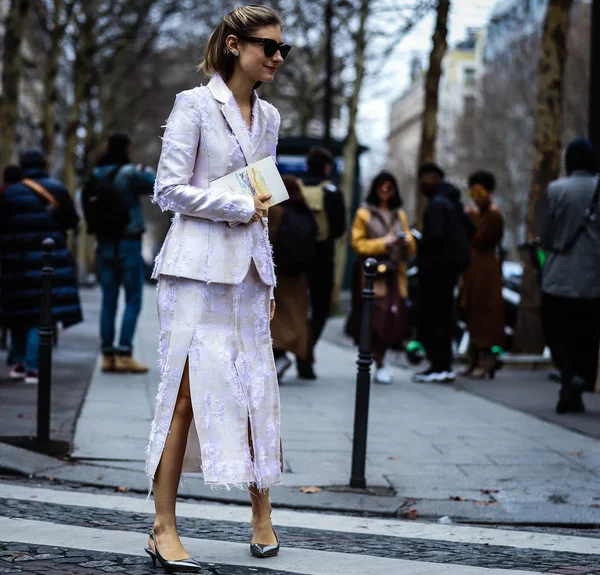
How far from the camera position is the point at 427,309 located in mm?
11727

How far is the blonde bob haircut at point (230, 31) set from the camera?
4406 mm

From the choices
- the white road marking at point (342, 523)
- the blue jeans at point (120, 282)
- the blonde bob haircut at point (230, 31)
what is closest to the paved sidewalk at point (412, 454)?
the white road marking at point (342, 523)

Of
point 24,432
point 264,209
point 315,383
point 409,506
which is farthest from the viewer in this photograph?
point 315,383

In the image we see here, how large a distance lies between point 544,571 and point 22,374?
673 cm

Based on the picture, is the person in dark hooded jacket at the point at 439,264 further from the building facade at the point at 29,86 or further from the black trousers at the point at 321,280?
the building facade at the point at 29,86

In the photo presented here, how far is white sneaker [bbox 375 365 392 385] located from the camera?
11.5 meters

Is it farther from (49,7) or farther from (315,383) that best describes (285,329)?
(49,7)

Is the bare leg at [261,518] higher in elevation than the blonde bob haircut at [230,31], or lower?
lower

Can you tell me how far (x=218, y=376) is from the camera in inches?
171

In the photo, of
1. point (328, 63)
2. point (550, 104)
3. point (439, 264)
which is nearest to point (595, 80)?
point (439, 264)

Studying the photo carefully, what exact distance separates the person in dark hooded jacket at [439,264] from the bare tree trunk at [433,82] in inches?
230

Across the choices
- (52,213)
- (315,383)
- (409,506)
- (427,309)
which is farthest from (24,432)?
(427,309)

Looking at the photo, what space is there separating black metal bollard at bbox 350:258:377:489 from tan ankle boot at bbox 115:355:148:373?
499 cm

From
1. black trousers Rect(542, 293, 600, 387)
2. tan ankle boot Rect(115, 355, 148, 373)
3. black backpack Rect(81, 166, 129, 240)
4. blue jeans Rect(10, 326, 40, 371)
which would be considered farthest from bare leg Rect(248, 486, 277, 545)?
tan ankle boot Rect(115, 355, 148, 373)
